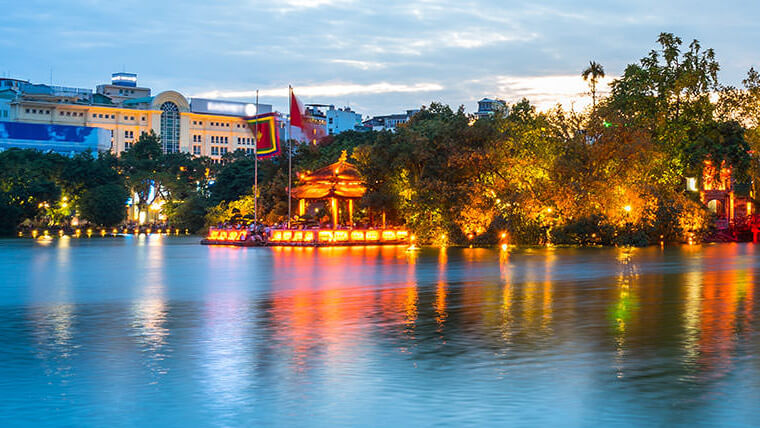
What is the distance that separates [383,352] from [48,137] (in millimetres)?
132256

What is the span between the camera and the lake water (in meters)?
10.2

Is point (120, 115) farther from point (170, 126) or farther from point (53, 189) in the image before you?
point (53, 189)

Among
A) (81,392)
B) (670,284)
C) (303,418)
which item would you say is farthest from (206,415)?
(670,284)

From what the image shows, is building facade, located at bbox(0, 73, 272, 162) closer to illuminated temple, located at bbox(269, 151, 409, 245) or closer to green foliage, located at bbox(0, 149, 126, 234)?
green foliage, located at bbox(0, 149, 126, 234)

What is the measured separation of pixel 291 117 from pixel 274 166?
2523cm

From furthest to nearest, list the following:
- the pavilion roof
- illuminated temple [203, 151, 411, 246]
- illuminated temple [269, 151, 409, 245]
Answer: the pavilion roof → illuminated temple [203, 151, 411, 246] → illuminated temple [269, 151, 409, 245]

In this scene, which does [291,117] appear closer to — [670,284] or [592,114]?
[592,114]

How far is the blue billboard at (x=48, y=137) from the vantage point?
133000 mm

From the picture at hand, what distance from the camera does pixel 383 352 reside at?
14117 mm

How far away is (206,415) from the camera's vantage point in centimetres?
1005

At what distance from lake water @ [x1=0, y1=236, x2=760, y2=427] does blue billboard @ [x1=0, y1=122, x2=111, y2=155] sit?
113 metres

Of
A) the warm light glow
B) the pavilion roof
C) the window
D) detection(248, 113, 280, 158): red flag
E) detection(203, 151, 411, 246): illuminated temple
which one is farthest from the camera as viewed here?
the window

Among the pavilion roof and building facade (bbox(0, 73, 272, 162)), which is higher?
building facade (bbox(0, 73, 272, 162))

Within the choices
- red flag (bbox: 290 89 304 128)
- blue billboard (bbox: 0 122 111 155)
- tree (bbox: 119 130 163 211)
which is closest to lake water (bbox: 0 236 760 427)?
red flag (bbox: 290 89 304 128)
